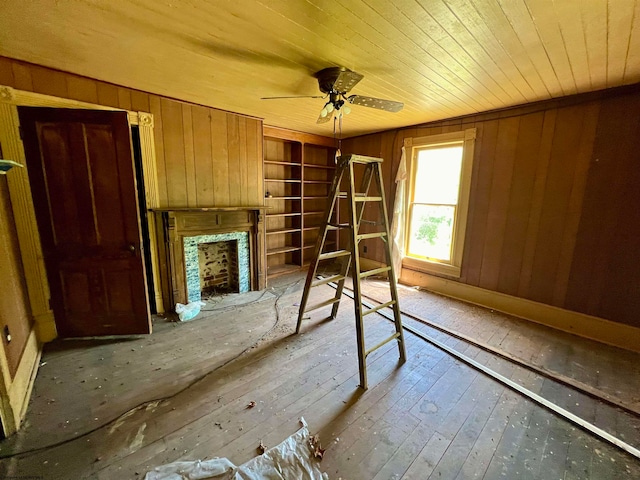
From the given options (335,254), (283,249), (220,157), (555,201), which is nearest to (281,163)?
(220,157)

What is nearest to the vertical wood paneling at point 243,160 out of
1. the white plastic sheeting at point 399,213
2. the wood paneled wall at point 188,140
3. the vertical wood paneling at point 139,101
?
the wood paneled wall at point 188,140

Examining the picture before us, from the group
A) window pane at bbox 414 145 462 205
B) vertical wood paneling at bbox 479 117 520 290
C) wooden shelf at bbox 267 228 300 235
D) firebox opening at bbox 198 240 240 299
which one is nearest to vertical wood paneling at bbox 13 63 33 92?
firebox opening at bbox 198 240 240 299

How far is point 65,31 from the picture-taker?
1.66 metres

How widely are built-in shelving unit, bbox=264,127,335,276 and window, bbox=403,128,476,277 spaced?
1756mm

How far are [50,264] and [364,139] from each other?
4.58m

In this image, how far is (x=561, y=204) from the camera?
2844 millimetres

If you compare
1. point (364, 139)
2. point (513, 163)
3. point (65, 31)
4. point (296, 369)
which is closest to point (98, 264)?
point (65, 31)

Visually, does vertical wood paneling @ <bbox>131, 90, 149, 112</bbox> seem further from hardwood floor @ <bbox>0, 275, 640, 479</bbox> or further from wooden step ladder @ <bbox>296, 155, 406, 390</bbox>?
hardwood floor @ <bbox>0, 275, 640, 479</bbox>

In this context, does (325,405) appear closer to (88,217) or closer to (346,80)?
(346,80)

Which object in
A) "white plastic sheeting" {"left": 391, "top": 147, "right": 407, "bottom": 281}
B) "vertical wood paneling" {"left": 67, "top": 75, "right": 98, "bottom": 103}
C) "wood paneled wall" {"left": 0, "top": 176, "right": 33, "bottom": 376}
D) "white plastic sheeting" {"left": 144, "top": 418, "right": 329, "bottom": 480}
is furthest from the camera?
"white plastic sheeting" {"left": 391, "top": 147, "right": 407, "bottom": 281}

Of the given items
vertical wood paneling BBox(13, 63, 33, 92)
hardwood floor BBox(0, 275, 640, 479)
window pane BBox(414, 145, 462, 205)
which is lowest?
hardwood floor BBox(0, 275, 640, 479)

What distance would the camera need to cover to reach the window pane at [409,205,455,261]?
152 inches

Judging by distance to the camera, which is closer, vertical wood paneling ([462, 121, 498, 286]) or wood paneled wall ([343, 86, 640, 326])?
wood paneled wall ([343, 86, 640, 326])

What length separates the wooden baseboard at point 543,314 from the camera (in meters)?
2.57
